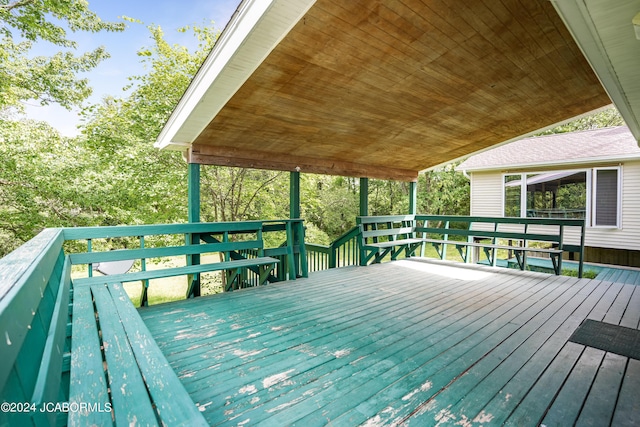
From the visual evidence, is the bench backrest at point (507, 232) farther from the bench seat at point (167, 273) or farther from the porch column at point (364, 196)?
the bench seat at point (167, 273)

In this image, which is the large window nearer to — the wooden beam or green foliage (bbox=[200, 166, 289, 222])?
the wooden beam

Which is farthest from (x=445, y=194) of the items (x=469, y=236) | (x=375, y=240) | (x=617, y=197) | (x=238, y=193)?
(x=238, y=193)

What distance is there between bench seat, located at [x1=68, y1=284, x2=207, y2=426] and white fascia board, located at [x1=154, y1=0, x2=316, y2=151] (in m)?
2.38

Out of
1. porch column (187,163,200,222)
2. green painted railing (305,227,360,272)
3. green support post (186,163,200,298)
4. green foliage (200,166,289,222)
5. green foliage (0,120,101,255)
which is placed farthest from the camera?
green foliage (200,166,289,222)

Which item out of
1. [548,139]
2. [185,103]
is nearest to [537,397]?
[185,103]

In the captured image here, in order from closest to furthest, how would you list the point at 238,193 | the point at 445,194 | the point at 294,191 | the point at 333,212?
the point at 294,191 < the point at 238,193 < the point at 333,212 < the point at 445,194

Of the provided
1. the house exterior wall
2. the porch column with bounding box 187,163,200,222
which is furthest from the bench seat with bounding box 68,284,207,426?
the house exterior wall

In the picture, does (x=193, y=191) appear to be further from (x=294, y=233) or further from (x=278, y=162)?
(x=294, y=233)

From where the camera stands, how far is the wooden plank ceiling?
9.16ft

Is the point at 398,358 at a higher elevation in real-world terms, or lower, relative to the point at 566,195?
lower

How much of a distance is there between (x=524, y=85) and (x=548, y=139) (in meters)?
8.09

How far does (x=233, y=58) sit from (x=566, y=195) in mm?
10819

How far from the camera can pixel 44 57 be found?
372 inches

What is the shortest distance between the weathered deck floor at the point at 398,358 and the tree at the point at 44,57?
8677 millimetres
